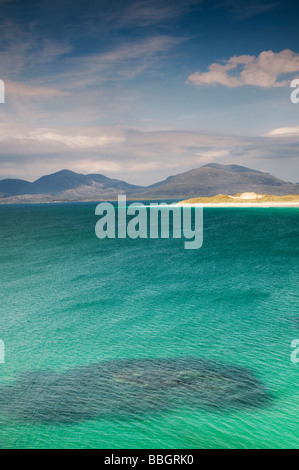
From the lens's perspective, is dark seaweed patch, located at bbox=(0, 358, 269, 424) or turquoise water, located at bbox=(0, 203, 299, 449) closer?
turquoise water, located at bbox=(0, 203, 299, 449)

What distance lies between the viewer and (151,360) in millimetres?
18797

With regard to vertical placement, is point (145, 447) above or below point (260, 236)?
below

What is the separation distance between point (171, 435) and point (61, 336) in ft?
39.4

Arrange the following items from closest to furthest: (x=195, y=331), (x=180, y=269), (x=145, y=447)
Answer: (x=145, y=447) < (x=195, y=331) < (x=180, y=269)

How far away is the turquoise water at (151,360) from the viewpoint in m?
13.1

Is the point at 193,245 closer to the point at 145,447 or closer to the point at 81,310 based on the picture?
the point at 81,310

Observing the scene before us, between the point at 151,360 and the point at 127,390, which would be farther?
the point at 151,360

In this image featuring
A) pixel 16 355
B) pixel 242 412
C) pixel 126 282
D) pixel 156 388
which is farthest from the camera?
pixel 126 282

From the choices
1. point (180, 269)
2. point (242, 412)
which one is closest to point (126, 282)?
point (180, 269)

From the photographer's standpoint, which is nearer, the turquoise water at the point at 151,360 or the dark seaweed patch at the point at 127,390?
the turquoise water at the point at 151,360

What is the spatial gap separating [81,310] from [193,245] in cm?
3996

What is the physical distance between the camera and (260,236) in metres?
73.4

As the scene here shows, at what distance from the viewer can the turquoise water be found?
1312 cm

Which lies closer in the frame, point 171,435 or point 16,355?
point 171,435
